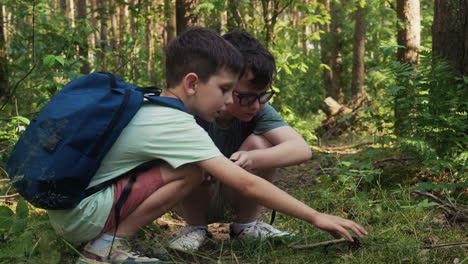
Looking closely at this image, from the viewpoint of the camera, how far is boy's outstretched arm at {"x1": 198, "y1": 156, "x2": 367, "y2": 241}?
2018 mm

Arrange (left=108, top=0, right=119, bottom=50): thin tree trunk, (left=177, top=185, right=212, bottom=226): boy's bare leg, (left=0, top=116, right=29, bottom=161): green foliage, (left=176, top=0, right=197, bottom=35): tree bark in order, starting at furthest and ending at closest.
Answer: (left=108, top=0, right=119, bottom=50): thin tree trunk, (left=176, top=0, right=197, bottom=35): tree bark, (left=0, top=116, right=29, bottom=161): green foliage, (left=177, top=185, right=212, bottom=226): boy's bare leg

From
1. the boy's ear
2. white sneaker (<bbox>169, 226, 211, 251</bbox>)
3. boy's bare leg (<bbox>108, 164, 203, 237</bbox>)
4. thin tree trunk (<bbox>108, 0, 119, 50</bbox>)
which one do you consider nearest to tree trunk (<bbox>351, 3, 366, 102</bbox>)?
thin tree trunk (<bbox>108, 0, 119, 50</bbox>)

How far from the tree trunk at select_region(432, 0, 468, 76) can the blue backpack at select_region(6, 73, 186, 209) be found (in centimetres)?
302

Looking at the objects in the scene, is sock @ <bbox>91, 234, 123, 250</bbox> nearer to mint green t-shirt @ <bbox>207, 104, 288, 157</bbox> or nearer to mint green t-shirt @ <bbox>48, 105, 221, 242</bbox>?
mint green t-shirt @ <bbox>48, 105, 221, 242</bbox>

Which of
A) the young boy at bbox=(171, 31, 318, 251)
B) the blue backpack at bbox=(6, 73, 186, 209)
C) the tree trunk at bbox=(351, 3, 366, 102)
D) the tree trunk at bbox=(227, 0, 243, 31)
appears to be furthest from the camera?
the tree trunk at bbox=(351, 3, 366, 102)

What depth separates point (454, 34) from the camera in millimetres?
3914

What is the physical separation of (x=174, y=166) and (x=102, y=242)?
56 centimetres

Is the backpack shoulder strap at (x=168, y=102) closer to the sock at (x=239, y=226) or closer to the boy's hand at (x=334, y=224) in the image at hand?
the boy's hand at (x=334, y=224)

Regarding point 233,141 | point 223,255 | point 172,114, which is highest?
point 172,114

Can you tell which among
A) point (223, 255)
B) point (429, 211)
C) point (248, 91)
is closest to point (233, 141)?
point (248, 91)

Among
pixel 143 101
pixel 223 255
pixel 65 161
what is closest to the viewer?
pixel 65 161

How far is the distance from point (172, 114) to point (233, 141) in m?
0.97

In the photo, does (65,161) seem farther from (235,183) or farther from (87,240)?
(235,183)

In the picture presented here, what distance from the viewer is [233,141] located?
2.99 meters
